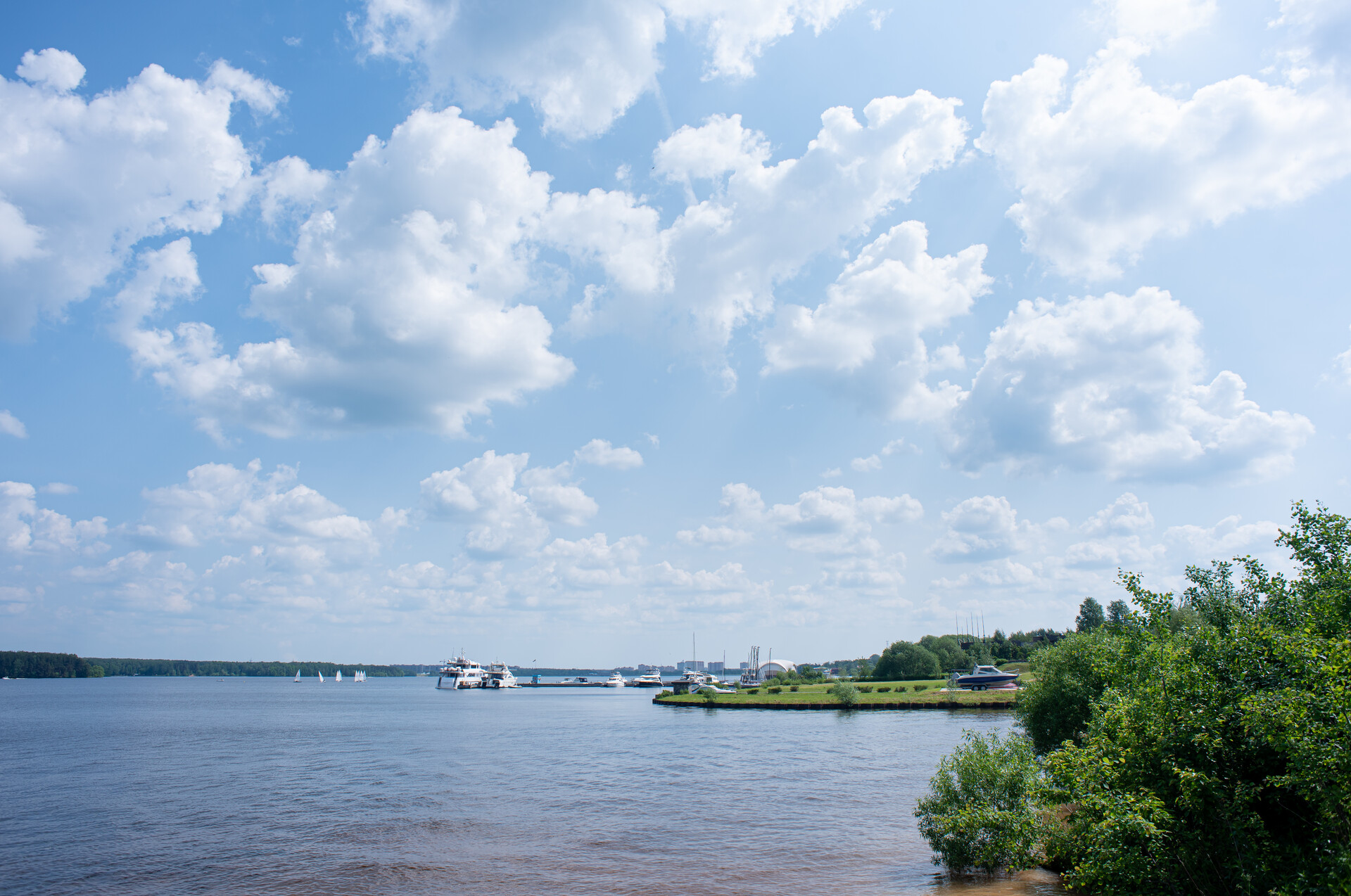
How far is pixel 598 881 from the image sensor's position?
30766mm

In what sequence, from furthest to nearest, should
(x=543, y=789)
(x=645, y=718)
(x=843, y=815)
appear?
(x=645, y=718) < (x=543, y=789) < (x=843, y=815)

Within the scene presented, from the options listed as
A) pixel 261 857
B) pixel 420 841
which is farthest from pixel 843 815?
pixel 261 857

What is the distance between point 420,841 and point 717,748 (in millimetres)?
45368

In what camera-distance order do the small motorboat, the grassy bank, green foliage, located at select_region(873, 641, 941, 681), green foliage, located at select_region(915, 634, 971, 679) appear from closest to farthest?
the grassy bank
the small motorboat
green foliage, located at select_region(873, 641, 941, 681)
green foliage, located at select_region(915, 634, 971, 679)

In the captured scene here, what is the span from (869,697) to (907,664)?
50481 mm

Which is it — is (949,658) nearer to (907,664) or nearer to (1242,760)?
(907,664)

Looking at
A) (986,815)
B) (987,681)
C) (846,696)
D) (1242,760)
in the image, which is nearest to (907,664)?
(987,681)

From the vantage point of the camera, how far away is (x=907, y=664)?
17662 centimetres

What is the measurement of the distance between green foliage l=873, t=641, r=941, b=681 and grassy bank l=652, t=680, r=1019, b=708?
12.2m

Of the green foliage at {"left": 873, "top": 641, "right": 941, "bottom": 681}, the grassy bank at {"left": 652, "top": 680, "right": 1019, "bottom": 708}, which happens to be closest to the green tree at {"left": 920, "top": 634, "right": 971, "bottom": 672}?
the green foliage at {"left": 873, "top": 641, "right": 941, "bottom": 681}

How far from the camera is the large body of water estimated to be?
103 ft

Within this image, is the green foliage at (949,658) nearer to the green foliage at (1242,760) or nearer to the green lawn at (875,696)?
the green lawn at (875,696)

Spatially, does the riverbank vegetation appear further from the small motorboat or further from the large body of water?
the small motorboat

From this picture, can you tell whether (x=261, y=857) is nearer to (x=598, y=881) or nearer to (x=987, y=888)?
(x=598, y=881)
